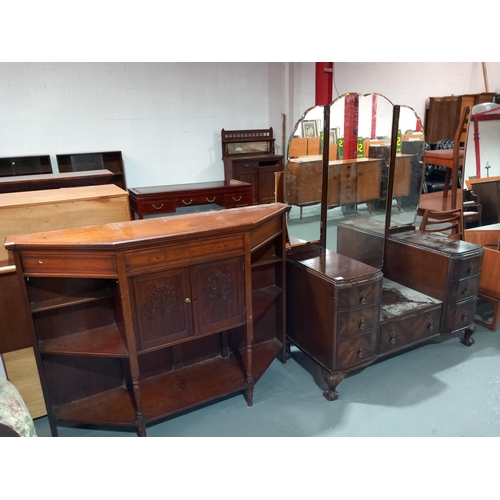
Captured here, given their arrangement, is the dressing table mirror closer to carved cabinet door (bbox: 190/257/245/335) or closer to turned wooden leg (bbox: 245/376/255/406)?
turned wooden leg (bbox: 245/376/255/406)

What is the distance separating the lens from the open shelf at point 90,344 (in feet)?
5.95

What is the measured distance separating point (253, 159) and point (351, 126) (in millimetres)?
3045

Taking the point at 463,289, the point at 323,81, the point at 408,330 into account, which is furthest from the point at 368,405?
the point at 323,81

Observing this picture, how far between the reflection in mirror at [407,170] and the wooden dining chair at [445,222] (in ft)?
1.20

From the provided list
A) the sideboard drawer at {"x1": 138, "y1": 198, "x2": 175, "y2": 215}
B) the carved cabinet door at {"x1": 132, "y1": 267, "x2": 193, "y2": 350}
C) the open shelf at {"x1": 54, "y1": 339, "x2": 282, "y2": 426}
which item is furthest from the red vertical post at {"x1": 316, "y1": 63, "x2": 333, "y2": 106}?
the carved cabinet door at {"x1": 132, "y1": 267, "x2": 193, "y2": 350}

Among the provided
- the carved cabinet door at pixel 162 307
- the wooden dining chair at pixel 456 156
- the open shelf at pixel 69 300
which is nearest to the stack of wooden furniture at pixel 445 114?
the wooden dining chair at pixel 456 156

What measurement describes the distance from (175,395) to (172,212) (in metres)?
3.00

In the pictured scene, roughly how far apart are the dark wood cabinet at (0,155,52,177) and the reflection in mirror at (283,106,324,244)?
3.32 metres

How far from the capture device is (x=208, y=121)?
557 centimetres

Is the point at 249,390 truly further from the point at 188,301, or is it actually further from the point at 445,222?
the point at 445,222

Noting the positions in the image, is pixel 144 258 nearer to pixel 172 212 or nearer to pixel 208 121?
pixel 172 212

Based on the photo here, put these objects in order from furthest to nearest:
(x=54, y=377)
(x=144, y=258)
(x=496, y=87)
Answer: (x=496, y=87)
(x=54, y=377)
(x=144, y=258)

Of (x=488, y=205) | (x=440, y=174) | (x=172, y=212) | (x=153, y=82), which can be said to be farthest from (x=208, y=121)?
(x=488, y=205)

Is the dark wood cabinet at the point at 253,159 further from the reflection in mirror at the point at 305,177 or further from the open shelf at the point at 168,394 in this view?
the open shelf at the point at 168,394
